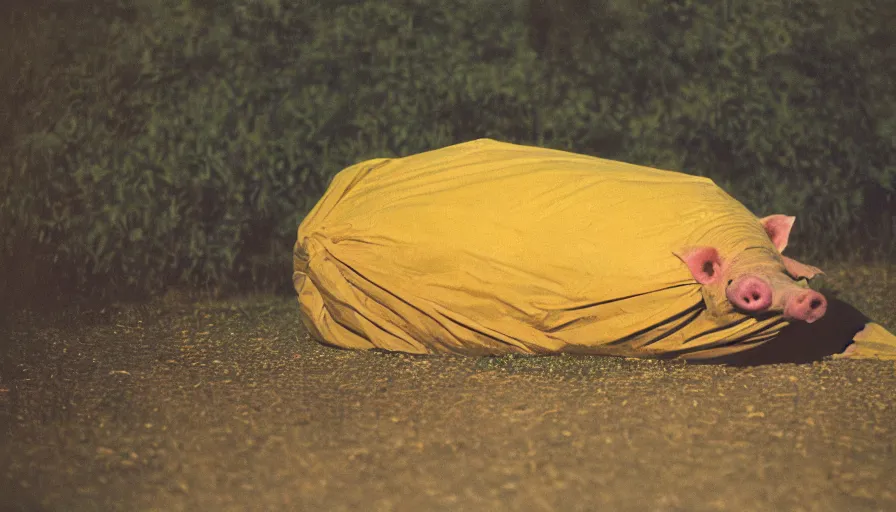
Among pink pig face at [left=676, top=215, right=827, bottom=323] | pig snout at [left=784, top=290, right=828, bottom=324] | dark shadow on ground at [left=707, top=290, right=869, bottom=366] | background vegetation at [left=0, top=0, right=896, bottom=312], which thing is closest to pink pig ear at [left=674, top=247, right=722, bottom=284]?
pink pig face at [left=676, top=215, right=827, bottom=323]

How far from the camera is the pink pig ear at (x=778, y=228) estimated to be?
3031mm

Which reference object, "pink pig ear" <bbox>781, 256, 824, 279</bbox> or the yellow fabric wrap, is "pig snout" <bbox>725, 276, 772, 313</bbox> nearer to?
the yellow fabric wrap

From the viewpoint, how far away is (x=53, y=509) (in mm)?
1906

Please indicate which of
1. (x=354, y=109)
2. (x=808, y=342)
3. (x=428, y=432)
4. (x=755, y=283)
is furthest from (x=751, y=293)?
(x=354, y=109)

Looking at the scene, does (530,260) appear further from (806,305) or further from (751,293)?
(806,305)

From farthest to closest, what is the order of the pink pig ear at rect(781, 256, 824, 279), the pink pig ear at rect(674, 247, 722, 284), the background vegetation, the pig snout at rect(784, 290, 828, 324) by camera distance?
the background vegetation, the pink pig ear at rect(781, 256, 824, 279), the pink pig ear at rect(674, 247, 722, 284), the pig snout at rect(784, 290, 828, 324)

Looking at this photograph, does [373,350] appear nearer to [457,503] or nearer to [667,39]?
[457,503]

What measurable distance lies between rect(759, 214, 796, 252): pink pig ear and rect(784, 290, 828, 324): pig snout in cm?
44

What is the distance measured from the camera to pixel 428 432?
2318 mm

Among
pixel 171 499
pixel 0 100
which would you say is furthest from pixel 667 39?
pixel 171 499

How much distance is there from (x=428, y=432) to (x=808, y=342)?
56.4 inches

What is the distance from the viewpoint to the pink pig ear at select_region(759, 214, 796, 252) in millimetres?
3031

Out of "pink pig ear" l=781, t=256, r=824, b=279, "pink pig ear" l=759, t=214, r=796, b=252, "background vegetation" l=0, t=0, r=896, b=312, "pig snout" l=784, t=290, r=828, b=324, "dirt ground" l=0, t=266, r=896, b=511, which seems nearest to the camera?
"dirt ground" l=0, t=266, r=896, b=511

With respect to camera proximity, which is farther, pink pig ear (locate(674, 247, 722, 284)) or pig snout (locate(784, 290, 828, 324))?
pink pig ear (locate(674, 247, 722, 284))
